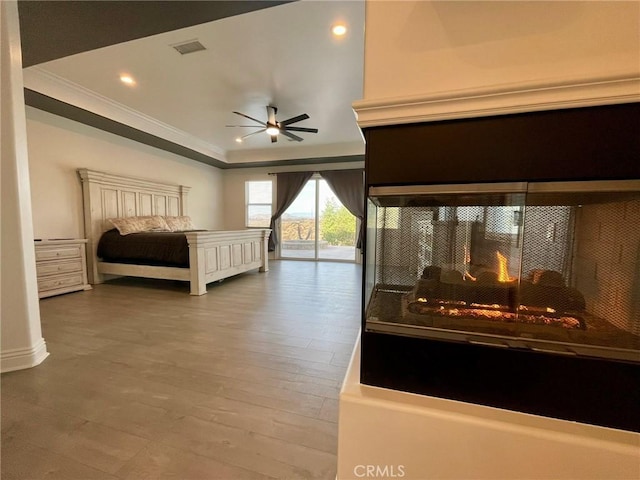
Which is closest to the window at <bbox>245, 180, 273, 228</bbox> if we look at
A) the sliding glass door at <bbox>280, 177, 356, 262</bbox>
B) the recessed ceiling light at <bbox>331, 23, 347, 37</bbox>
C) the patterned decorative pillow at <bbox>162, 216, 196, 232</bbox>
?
the sliding glass door at <bbox>280, 177, 356, 262</bbox>

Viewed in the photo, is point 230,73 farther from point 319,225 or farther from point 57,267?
point 319,225

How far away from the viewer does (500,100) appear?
800 millimetres

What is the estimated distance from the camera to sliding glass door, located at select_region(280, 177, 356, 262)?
644 centimetres

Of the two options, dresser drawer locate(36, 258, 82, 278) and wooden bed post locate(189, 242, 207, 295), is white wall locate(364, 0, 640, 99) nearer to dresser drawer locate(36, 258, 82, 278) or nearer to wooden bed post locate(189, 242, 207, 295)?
wooden bed post locate(189, 242, 207, 295)

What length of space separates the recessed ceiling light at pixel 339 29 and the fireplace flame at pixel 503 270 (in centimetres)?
228

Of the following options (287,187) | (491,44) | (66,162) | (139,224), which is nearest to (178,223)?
(139,224)

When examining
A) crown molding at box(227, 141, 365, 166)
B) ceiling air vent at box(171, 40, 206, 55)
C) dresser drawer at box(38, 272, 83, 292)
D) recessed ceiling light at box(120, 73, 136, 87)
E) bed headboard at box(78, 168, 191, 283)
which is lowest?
dresser drawer at box(38, 272, 83, 292)

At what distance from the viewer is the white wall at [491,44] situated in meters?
0.76

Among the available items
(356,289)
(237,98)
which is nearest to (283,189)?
(237,98)

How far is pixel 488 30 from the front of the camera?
0.85 m

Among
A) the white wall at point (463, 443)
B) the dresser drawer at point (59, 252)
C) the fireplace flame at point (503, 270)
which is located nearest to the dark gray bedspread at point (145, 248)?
the dresser drawer at point (59, 252)

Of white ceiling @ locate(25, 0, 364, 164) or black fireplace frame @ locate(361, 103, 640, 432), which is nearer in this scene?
black fireplace frame @ locate(361, 103, 640, 432)

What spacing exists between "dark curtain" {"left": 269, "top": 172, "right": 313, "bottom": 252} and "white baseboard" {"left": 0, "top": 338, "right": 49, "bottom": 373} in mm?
5128

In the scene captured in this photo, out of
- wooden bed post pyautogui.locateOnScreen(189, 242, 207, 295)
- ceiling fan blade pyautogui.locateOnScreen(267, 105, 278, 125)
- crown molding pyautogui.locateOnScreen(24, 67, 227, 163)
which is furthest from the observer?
ceiling fan blade pyautogui.locateOnScreen(267, 105, 278, 125)
